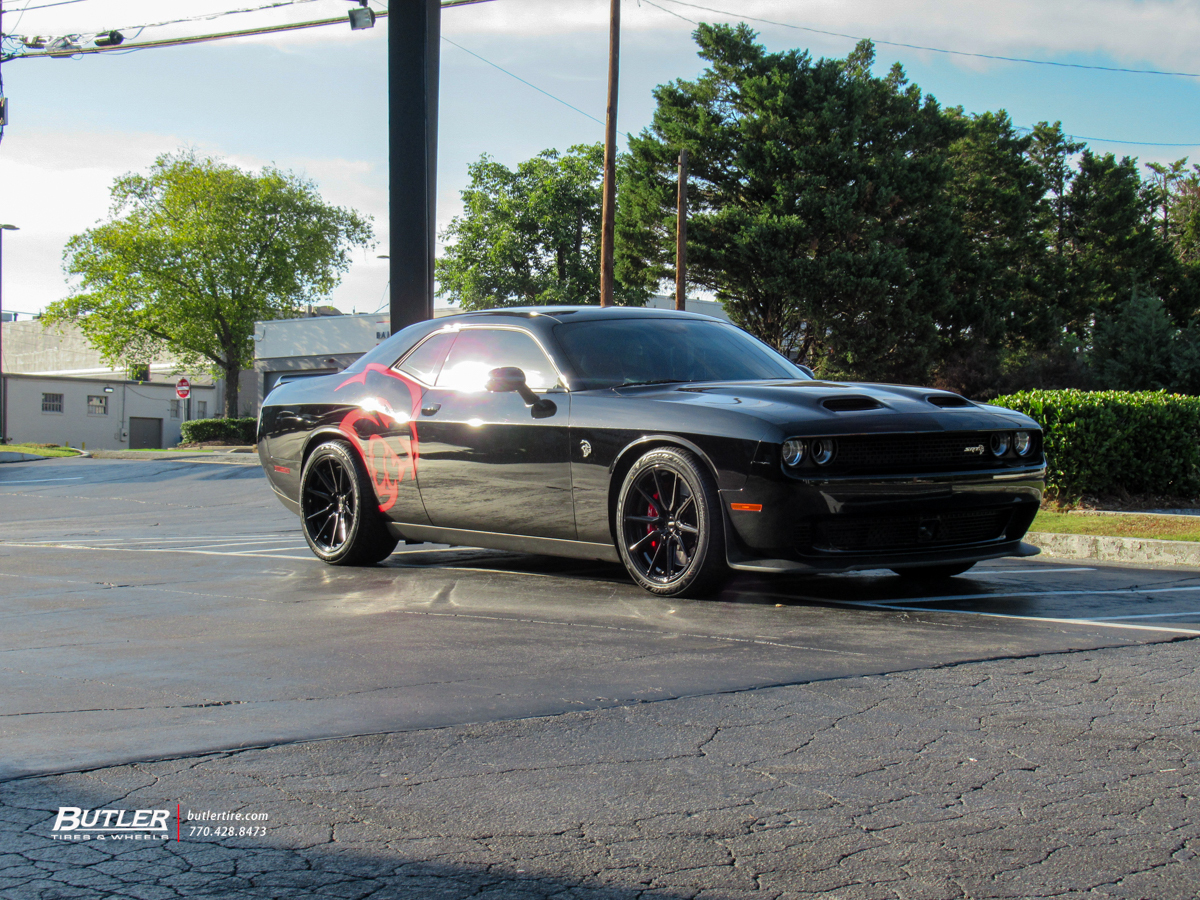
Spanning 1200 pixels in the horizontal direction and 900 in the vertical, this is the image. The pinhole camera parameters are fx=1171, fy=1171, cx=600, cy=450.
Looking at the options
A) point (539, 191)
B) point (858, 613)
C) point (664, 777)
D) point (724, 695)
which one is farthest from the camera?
point (539, 191)

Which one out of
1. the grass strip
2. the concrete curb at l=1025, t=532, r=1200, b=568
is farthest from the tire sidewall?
the grass strip

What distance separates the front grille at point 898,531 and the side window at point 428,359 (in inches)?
112

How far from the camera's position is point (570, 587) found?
638 centimetres

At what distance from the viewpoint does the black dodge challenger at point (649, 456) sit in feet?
17.7

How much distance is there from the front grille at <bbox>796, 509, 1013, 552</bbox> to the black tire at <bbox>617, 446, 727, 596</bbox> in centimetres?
46

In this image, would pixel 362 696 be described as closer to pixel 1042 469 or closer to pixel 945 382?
pixel 1042 469

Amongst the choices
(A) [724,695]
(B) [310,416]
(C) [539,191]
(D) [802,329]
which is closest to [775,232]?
(D) [802,329]

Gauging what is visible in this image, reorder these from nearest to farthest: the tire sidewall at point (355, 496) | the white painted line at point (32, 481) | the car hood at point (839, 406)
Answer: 1. the car hood at point (839, 406)
2. the tire sidewall at point (355, 496)
3. the white painted line at point (32, 481)

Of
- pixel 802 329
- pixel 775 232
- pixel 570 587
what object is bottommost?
pixel 570 587

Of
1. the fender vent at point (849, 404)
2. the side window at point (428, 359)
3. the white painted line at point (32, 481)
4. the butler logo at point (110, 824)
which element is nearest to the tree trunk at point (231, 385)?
the white painted line at point (32, 481)

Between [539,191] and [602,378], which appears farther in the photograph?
[539,191]

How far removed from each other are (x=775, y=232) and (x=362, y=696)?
3346 centimetres

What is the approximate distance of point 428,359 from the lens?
7344 mm

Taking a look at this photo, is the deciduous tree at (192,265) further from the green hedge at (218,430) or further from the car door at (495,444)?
the car door at (495,444)
